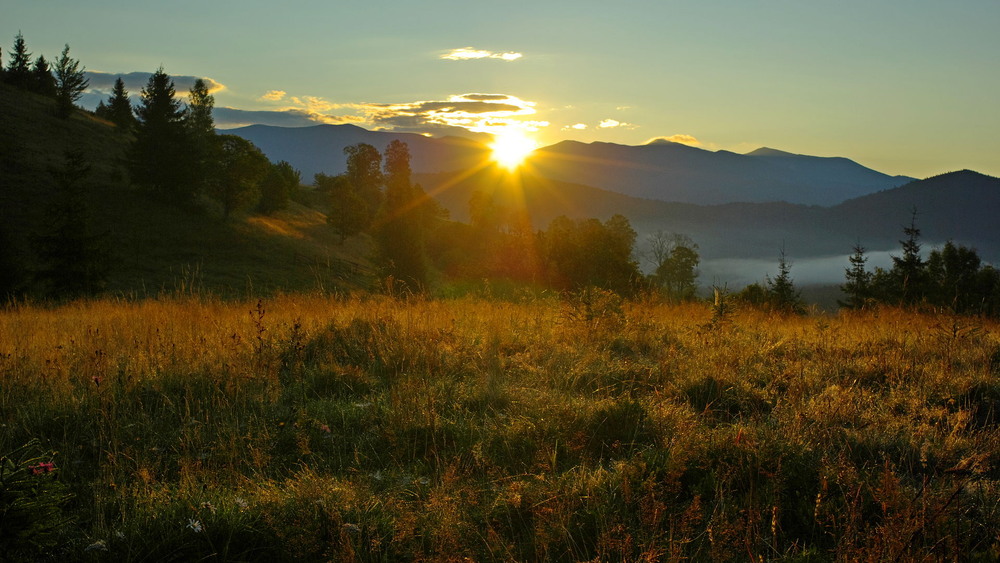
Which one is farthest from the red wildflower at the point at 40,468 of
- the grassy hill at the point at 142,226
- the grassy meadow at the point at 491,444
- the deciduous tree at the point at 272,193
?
the deciduous tree at the point at 272,193

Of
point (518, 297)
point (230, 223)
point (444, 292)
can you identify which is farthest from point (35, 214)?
point (518, 297)

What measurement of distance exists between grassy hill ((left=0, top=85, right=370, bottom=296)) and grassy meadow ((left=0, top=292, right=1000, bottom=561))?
124ft

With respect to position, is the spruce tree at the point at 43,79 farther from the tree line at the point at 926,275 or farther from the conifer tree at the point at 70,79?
the tree line at the point at 926,275

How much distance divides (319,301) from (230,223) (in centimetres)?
5537

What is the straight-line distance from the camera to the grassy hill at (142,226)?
46656 mm

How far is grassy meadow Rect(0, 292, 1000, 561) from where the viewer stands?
10.4 ft

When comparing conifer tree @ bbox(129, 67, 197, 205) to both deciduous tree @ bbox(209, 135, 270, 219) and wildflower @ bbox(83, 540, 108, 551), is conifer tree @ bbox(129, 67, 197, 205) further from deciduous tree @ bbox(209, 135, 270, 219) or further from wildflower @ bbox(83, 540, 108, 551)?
wildflower @ bbox(83, 540, 108, 551)

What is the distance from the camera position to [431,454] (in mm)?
4402

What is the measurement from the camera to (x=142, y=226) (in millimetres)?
52750

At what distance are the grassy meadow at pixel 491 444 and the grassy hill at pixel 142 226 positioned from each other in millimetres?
37753

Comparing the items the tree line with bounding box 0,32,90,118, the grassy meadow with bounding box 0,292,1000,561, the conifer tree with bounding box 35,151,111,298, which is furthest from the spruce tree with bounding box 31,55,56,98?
the grassy meadow with bounding box 0,292,1000,561

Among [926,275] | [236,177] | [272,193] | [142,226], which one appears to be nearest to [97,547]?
[926,275]

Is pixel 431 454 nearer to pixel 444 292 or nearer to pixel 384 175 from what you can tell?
pixel 444 292

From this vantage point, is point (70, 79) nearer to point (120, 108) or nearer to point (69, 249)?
point (120, 108)
